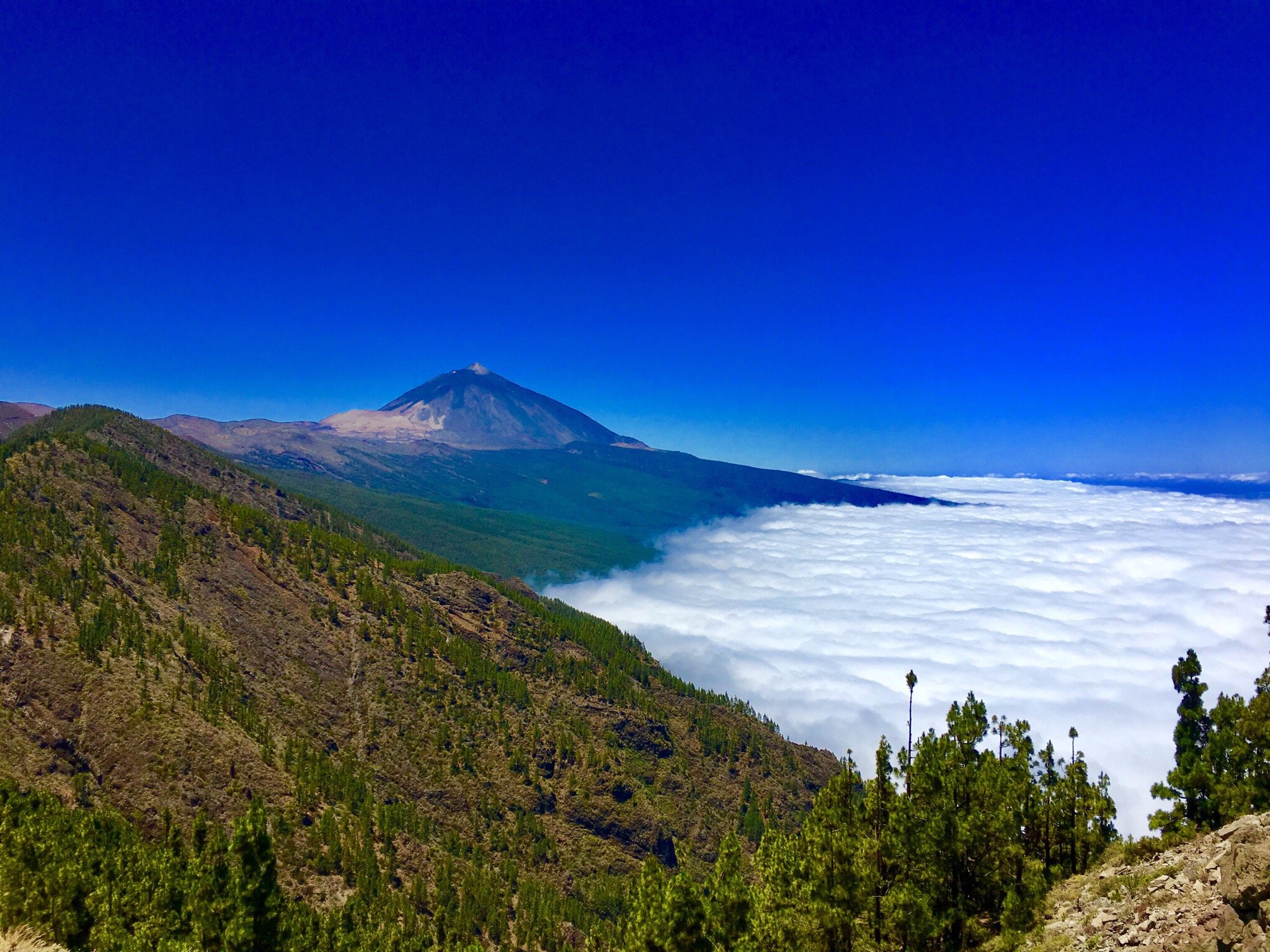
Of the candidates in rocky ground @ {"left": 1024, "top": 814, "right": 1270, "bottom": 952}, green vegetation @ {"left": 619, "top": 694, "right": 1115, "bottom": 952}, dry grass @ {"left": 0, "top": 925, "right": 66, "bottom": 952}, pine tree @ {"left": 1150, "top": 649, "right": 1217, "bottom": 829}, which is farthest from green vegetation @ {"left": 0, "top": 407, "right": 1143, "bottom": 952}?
rocky ground @ {"left": 1024, "top": 814, "right": 1270, "bottom": 952}

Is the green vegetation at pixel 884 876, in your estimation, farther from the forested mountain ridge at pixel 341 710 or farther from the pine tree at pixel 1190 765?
the forested mountain ridge at pixel 341 710

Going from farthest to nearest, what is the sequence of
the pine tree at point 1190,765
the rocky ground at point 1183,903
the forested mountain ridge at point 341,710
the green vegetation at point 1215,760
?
the forested mountain ridge at point 341,710 < the pine tree at point 1190,765 < the green vegetation at point 1215,760 < the rocky ground at point 1183,903

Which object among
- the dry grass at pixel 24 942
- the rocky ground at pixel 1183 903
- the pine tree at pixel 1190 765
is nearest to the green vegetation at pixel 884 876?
the rocky ground at pixel 1183 903

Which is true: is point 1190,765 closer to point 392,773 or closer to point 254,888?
point 254,888

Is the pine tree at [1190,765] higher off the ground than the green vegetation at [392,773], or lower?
higher

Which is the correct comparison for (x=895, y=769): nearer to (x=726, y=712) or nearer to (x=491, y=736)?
(x=491, y=736)

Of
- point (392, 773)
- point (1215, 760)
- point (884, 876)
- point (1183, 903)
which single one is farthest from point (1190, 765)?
point (392, 773)

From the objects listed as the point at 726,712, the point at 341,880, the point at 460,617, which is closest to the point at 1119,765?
the point at 726,712
